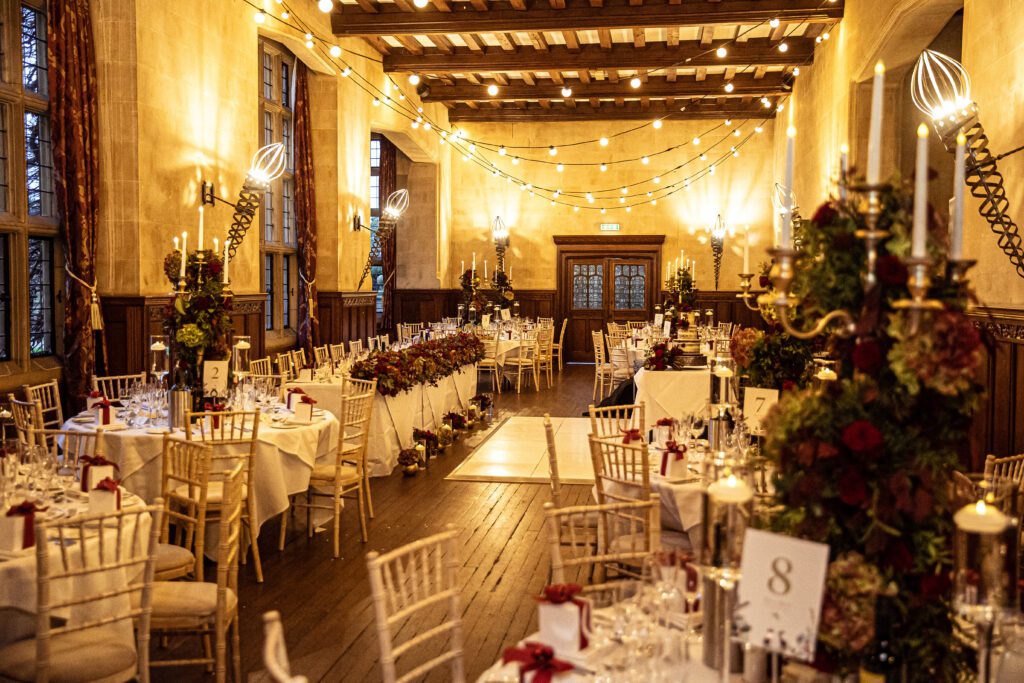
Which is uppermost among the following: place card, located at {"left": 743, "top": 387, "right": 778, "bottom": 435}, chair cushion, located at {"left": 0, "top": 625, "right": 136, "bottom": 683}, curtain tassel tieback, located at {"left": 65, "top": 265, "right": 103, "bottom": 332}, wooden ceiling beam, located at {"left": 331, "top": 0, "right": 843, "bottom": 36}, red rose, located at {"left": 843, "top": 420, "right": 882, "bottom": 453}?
wooden ceiling beam, located at {"left": 331, "top": 0, "right": 843, "bottom": 36}

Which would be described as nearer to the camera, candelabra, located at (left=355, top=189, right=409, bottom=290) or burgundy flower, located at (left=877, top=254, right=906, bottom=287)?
burgundy flower, located at (left=877, top=254, right=906, bottom=287)

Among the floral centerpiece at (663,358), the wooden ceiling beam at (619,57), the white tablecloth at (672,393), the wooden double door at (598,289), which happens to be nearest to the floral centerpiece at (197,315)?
the white tablecloth at (672,393)

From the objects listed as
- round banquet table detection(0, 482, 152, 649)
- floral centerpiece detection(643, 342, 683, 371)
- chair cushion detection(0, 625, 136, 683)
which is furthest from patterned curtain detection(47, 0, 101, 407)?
floral centerpiece detection(643, 342, 683, 371)

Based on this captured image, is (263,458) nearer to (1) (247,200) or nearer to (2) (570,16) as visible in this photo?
(1) (247,200)

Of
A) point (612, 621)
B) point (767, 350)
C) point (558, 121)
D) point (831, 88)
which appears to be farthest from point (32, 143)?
point (558, 121)

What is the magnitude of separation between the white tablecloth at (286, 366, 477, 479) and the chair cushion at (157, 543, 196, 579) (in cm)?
339

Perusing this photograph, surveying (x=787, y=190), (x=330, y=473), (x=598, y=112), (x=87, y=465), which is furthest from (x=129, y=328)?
(x=598, y=112)

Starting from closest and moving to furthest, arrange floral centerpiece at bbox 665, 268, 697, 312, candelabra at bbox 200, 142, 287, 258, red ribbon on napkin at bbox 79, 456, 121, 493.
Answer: red ribbon on napkin at bbox 79, 456, 121, 493
candelabra at bbox 200, 142, 287, 258
floral centerpiece at bbox 665, 268, 697, 312

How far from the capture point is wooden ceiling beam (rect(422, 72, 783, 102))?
1641 centimetres

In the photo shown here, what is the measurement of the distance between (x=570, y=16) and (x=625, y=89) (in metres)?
4.91

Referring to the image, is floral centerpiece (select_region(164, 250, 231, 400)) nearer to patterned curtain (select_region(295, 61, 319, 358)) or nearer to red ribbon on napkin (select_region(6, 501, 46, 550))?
red ribbon on napkin (select_region(6, 501, 46, 550))

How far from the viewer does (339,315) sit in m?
13.3

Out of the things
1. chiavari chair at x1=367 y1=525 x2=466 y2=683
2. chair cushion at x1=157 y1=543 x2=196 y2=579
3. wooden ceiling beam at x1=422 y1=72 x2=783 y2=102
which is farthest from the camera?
wooden ceiling beam at x1=422 y1=72 x2=783 y2=102

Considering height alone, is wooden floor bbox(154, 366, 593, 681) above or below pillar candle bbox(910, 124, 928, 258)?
below
